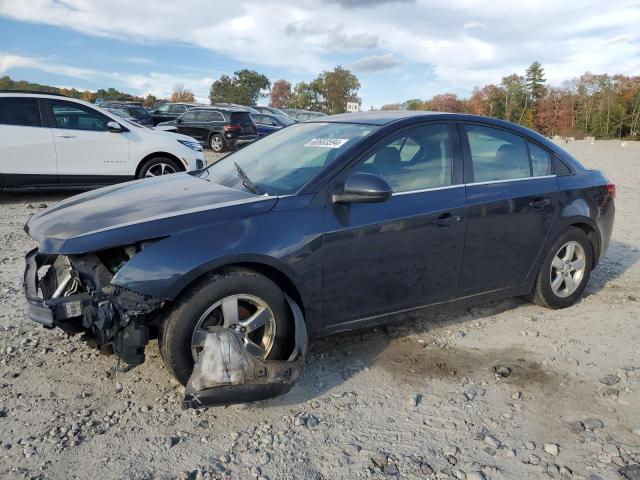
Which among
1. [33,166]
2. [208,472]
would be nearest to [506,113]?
[33,166]

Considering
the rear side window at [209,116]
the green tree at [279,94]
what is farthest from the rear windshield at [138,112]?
the green tree at [279,94]

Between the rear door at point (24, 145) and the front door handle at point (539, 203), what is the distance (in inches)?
284

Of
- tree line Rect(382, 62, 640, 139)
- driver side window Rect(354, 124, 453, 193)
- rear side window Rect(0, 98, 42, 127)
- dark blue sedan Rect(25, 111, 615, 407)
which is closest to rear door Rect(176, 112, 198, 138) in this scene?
rear side window Rect(0, 98, 42, 127)

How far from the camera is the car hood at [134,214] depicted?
290 cm

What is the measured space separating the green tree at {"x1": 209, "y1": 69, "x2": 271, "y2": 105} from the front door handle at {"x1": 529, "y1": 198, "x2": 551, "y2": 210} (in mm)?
74323

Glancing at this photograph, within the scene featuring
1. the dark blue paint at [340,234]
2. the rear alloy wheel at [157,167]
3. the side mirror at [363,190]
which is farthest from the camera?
the rear alloy wheel at [157,167]

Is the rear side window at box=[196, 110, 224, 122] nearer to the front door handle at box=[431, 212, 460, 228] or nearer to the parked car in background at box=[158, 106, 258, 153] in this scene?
the parked car in background at box=[158, 106, 258, 153]

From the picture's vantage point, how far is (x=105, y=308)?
9.21ft

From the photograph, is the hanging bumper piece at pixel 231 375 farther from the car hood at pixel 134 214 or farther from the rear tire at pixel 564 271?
the rear tire at pixel 564 271

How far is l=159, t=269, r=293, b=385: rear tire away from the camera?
2.90 m

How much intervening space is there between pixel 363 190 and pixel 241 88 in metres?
77.7

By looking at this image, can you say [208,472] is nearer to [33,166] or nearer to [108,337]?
[108,337]

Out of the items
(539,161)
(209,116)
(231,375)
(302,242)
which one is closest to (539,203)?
(539,161)

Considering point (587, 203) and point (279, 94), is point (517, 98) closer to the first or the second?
point (279, 94)
